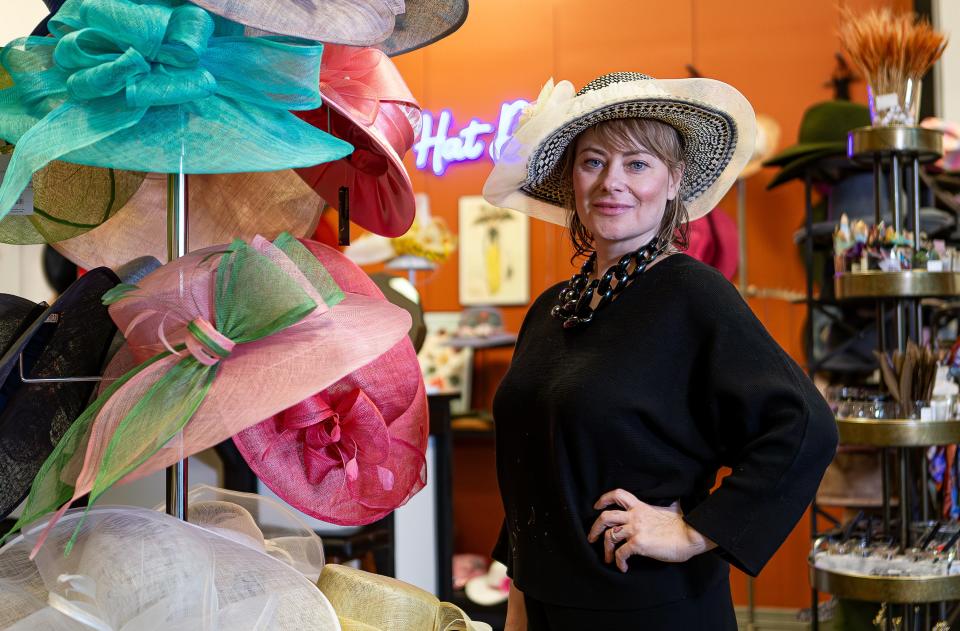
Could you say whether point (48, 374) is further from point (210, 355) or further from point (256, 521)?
point (256, 521)

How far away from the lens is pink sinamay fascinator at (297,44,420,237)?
1099 millimetres

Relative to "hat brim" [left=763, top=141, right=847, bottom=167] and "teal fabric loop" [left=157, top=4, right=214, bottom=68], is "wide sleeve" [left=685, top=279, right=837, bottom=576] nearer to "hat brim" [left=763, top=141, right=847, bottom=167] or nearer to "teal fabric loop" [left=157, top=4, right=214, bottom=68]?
"teal fabric loop" [left=157, top=4, right=214, bottom=68]

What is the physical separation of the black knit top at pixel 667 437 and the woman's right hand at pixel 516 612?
5.4 inches

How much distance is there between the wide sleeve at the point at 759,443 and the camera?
1.25 m

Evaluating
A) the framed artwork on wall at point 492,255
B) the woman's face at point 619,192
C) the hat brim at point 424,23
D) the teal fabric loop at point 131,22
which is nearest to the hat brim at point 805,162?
the framed artwork on wall at point 492,255

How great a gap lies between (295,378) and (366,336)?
8cm

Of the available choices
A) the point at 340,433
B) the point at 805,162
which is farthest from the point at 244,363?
the point at 805,162

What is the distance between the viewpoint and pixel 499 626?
445 centimetres

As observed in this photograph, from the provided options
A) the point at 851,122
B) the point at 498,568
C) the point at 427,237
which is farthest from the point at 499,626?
the point at 851,122

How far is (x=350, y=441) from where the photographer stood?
42.3 inches

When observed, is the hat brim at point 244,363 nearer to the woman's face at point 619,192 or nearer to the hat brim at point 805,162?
the woman's face at point 619,192

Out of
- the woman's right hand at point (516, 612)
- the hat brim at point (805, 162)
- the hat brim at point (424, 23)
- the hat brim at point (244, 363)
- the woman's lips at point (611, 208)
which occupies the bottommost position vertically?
the woman's right hand at point (516, 612)

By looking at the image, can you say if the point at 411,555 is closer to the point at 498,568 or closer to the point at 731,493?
the point at 498,568

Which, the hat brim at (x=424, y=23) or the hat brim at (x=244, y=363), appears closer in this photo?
the hat brim at (x=244, y=363)
